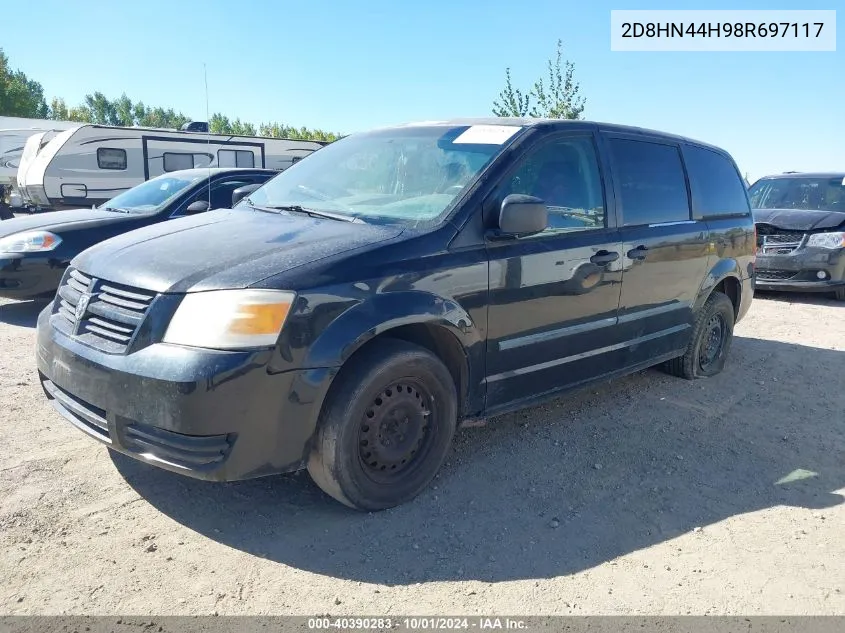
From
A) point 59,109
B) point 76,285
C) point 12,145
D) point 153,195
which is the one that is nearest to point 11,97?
point 59,109

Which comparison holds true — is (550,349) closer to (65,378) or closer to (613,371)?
(613,371)

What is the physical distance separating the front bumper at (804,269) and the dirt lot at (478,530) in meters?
5.37

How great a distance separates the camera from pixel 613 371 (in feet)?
13.9

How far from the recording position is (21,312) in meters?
6.85

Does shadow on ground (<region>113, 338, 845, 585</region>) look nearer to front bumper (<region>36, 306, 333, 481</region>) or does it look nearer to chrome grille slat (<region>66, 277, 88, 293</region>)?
front bumper (<region>36, 306, 333, 481</region>)

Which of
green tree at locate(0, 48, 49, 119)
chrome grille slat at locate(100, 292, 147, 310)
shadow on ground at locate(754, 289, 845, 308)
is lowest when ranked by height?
shadow on ground at locate(754, 289, 845, 308)

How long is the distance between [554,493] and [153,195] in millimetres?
5732

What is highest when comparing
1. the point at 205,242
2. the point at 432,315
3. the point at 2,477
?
the point at 205,242

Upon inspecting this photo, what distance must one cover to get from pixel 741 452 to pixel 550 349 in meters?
1.39

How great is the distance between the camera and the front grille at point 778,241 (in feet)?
29.7

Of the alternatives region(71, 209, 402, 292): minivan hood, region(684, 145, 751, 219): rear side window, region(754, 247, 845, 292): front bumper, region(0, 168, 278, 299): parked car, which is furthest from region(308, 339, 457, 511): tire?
region(754, 247, 845, 292): front bumper

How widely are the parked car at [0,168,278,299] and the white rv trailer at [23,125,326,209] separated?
9244 mm

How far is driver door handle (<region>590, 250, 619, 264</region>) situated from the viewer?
154 inches

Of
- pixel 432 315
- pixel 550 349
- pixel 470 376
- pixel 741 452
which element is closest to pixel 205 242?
pixel 432 315
